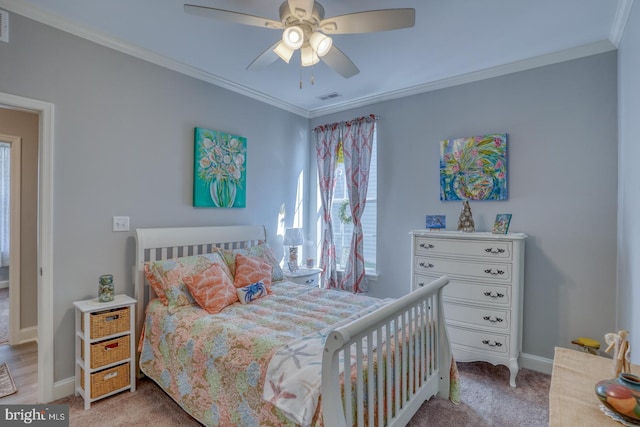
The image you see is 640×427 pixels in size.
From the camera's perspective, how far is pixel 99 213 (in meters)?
2.55

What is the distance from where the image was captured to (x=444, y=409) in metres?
2.23

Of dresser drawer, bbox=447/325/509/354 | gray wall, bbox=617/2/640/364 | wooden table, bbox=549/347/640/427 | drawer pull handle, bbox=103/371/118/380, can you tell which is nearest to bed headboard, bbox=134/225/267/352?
drawer pull handle, bbox=103/371/118/380

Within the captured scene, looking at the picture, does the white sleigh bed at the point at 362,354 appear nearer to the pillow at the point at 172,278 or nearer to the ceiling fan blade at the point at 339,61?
the pillow at the point at 172,278

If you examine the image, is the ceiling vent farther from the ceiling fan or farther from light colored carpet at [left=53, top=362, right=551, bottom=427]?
light colored carpet at [left=53, top=362, right=551, bottom=427]

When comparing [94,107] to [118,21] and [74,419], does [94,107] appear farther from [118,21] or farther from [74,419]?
[74,419]

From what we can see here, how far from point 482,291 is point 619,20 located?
221 cm

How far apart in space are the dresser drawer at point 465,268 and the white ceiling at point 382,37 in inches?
72.1

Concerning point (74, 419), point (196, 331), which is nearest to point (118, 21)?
point (196, 331)

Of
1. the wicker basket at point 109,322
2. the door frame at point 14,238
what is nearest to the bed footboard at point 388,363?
the wicker basket at point 109,322


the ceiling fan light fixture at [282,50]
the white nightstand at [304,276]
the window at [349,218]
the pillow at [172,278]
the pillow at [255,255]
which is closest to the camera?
the ceiling fan light fixture at [282,50]

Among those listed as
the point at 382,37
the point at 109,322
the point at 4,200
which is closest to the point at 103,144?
the point at 109,322

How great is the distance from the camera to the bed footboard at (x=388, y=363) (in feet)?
4.34

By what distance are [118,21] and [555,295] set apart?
4177 mm

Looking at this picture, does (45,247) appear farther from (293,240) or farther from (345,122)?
(345,122)
